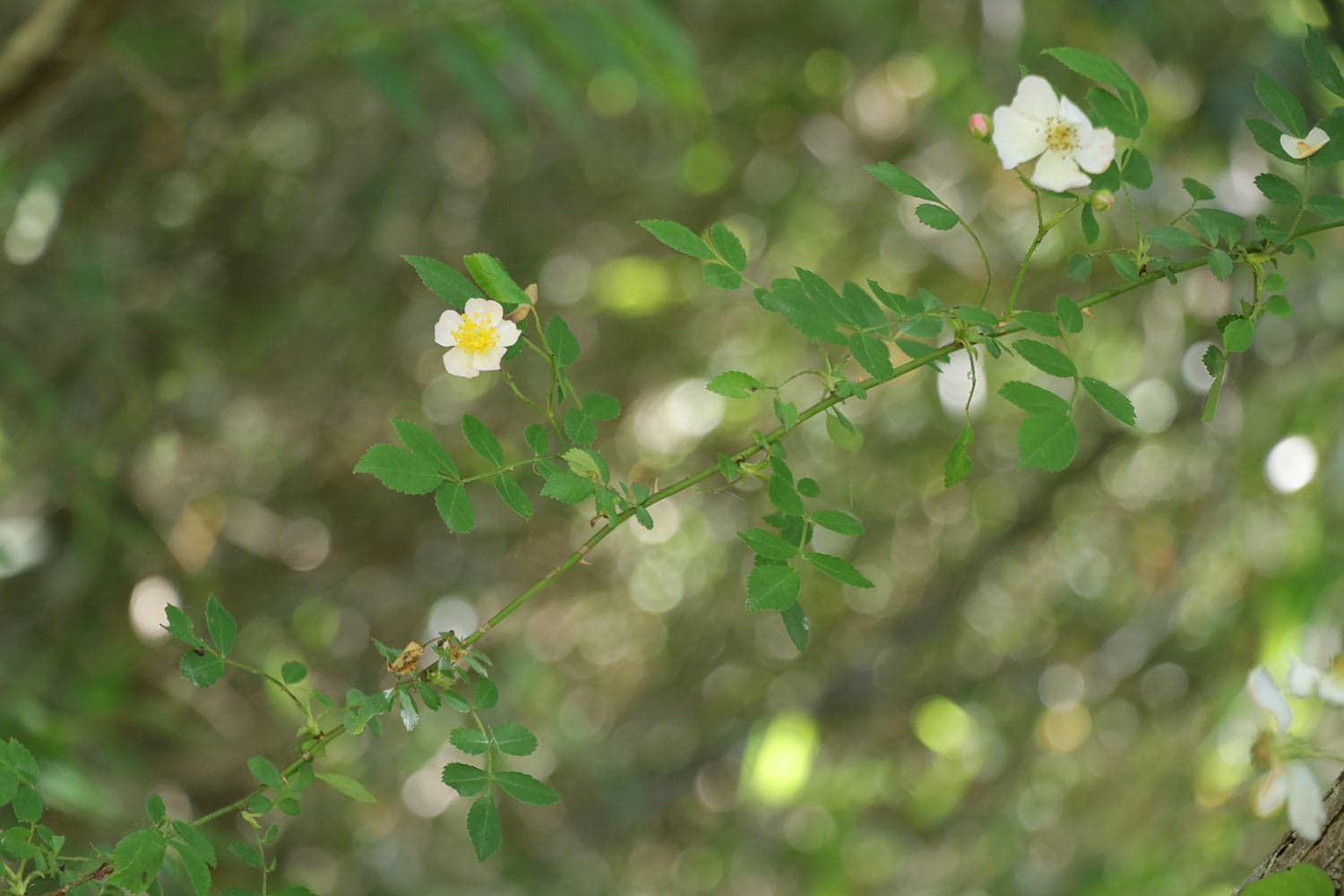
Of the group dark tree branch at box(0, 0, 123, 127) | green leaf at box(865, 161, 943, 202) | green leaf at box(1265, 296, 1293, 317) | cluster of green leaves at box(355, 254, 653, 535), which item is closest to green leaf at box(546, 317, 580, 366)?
Result: cluster of green leaves at box(355, 254, 653, 535)

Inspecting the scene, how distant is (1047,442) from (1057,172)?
3.1 inches

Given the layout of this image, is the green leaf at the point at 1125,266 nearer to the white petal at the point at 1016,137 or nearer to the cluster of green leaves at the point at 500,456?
the white petal at the point at 1016,137

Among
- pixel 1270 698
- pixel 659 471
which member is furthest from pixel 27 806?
pixel 659 471

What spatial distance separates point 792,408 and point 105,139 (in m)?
1.30

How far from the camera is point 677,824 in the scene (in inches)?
67.8

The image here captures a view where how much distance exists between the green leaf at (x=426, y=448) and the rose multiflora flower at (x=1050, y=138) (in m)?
0.18

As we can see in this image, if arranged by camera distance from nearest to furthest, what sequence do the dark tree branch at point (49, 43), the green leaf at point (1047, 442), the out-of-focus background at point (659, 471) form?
the green leaf at point (1047, 442)
the dark tree branch at point (49, 43)
the out-of-focus background at point (659, 471)

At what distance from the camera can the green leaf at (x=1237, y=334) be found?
0.33 meters

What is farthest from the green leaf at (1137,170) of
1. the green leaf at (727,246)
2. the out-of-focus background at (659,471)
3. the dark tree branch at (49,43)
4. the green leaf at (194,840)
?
the out-of-focus background at (659,471)

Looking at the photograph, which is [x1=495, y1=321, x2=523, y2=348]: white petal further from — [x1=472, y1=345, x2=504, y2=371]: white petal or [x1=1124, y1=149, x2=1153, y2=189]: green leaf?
[x1=1124, y1=149, x2=1153, y2=189]: green leaf

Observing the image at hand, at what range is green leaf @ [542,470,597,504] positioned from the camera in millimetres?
327

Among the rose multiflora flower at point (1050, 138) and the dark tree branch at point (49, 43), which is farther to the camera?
the dark tree branch at point (49, 43)

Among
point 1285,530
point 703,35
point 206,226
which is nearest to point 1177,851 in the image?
point 1285,530

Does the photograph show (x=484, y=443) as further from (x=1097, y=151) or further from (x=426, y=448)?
(x=1097, y=151)
